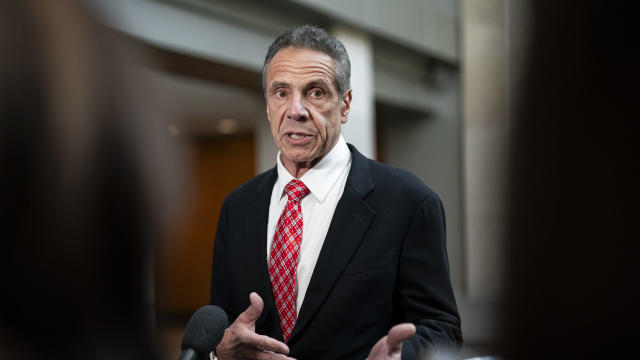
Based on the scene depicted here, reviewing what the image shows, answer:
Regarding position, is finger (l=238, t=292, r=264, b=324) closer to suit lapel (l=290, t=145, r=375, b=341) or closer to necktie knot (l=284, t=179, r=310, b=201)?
suit lapel (l=290, t=145, r=375, b=341)

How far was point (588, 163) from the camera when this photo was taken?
42cm

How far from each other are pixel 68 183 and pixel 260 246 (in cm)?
129

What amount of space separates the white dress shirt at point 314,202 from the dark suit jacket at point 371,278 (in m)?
0.06

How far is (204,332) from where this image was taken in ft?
3.12

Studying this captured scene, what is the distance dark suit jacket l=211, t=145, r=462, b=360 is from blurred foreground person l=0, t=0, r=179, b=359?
1119mm

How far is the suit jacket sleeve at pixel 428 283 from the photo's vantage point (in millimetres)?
1655

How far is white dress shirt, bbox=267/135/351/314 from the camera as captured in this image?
1768 mm

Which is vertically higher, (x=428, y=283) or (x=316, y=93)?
(x=316, y=93)

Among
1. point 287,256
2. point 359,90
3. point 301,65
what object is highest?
→ point 359,90

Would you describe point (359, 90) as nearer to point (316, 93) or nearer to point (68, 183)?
point (316, 93)

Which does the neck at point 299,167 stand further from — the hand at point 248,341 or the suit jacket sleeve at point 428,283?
the hand at point 248,341

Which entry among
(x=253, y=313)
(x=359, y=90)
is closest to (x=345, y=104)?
(x=253, y=313)

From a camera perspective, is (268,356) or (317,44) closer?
(268,356)

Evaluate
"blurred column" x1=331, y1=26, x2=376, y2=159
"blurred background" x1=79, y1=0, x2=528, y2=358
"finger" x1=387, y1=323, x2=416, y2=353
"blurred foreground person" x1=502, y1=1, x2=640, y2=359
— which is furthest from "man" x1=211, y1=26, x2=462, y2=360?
"blurred column" x1=331, y1=26, x2=376, y2=159
